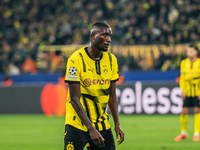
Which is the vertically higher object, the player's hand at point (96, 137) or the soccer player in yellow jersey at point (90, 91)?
the soccer player in yellow jersey at point (90, 91)

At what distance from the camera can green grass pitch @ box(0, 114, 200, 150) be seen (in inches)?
360

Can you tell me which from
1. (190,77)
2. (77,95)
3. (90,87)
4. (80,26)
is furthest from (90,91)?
(80,26)

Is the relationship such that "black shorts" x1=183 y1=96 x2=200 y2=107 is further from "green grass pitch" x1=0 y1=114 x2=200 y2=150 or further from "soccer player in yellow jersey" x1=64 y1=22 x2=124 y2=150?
"soccer player in yellow jersey" x1=64 y1=22 x2=124 y2=150

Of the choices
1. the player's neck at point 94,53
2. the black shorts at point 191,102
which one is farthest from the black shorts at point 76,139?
the black shorts at point 191,102

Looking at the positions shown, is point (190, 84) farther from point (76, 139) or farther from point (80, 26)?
point (80, 26)

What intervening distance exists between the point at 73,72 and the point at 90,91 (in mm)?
260

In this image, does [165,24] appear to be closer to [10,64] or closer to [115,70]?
[10,64]

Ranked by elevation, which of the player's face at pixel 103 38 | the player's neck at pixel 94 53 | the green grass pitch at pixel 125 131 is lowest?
the green grass pitch at pixel 125 131

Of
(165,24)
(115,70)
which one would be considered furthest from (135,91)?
(115,70)

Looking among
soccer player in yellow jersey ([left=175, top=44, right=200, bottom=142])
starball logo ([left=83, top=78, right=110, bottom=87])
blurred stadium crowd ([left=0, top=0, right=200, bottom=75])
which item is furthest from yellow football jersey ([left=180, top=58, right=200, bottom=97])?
blurred stadium crowd ([left=0, top=0, right=200, bottom=75])

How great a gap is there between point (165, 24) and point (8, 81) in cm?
747

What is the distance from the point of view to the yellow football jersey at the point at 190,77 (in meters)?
10.2

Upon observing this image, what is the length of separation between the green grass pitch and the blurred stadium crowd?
4187 mm

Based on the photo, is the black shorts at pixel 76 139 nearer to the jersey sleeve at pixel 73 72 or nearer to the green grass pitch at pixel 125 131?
the jersey sleeve at pixel 73 72
